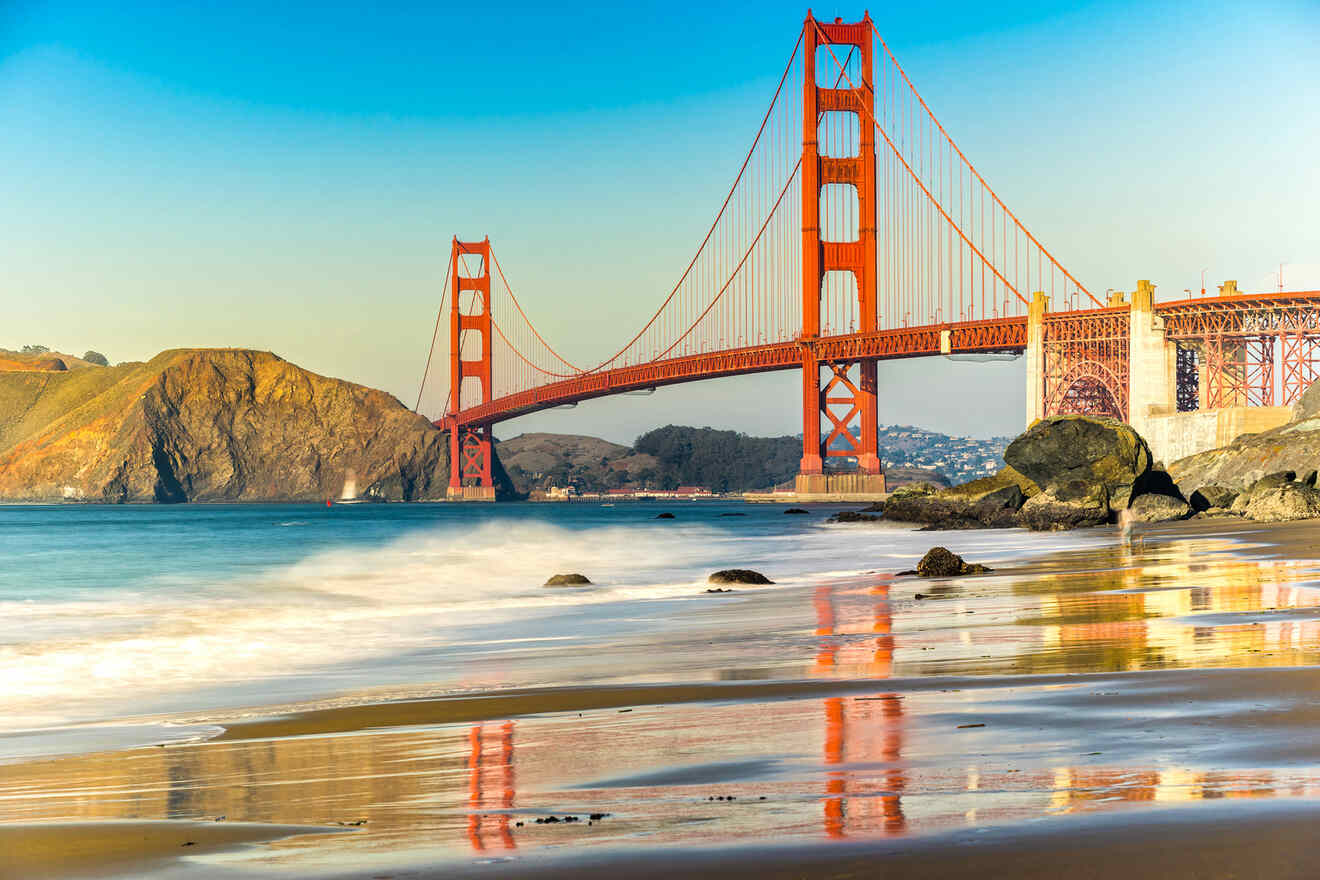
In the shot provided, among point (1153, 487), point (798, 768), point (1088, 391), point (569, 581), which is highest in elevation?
point (1088, 391)

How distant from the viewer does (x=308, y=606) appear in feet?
60.2

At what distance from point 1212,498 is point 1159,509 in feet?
8.06

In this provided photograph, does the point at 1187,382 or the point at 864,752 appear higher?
the point at 1187,382

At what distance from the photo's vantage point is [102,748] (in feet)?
21.0

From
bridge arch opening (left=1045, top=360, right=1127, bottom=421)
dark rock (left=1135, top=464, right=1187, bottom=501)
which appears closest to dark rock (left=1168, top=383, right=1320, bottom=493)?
dark rock (left=1135, top=464, right=1187, bottom=501)

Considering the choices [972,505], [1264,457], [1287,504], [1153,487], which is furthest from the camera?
[972,505]

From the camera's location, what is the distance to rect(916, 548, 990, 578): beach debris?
52.8 feet

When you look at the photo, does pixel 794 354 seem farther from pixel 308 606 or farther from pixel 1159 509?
pixel 308 606

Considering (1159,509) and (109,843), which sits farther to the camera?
(1159,509)

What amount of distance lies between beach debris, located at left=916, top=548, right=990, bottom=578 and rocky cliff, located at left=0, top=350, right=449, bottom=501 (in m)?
117

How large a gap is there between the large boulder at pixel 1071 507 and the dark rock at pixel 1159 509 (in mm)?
1207

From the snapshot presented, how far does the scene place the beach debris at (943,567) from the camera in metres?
16.1

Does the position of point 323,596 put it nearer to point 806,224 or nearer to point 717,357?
point 717,357

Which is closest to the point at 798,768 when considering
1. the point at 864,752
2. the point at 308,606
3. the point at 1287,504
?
the point at 864,752
